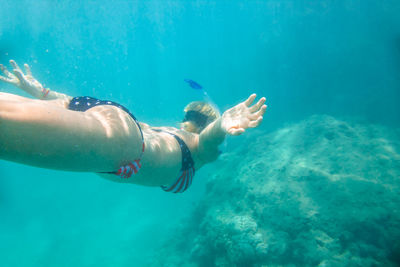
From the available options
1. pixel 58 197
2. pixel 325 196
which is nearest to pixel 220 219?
pixel 325 196

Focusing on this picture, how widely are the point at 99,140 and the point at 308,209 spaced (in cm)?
775

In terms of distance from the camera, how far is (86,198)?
110 ft

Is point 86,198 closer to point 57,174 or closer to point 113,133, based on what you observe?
point 57,174

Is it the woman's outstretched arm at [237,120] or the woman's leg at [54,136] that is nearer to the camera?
the woman's leg at [54,136]

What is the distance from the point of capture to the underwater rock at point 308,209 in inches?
230

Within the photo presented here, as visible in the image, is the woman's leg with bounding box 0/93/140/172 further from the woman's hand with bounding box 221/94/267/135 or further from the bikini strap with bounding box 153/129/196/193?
the bikini strap with bounding box 153/129/196/193

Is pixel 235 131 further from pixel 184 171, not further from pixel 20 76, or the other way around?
pixel 20 76

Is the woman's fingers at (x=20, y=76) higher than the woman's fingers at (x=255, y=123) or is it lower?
higher

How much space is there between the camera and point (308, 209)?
705cm

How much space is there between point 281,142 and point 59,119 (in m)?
13.0

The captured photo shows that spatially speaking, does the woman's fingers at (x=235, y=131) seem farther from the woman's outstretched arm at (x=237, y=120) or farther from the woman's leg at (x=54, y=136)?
the woman's leg at (x=54, y=136)

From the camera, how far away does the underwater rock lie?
5.85 metres

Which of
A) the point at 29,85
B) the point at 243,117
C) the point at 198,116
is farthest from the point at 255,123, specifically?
the point at 29,85

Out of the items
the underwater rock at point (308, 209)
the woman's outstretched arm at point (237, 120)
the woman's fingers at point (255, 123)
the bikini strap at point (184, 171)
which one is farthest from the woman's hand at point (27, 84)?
the underwater rock at point (308, 209)
